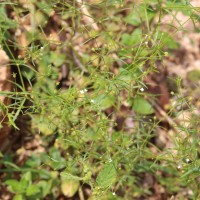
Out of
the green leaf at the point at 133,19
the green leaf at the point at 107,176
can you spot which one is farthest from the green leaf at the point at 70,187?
the green leaf at the point at 133,19

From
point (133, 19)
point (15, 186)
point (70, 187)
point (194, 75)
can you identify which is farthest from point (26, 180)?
point (194, 75)

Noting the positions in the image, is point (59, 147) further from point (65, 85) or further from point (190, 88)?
point (190, 88)

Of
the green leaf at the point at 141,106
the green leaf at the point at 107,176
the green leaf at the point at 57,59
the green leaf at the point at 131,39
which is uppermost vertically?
the green leaf at the point at 131,39

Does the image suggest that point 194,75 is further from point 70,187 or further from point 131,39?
point 70,187

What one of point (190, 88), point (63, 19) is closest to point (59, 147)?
point (63, 19)

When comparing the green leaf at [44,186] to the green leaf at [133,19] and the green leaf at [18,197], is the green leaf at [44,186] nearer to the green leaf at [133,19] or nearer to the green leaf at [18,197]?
the green leaf at [18,197]

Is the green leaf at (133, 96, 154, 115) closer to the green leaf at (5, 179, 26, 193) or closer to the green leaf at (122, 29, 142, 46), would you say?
the green leaf at (122, 29, 142, 46)
